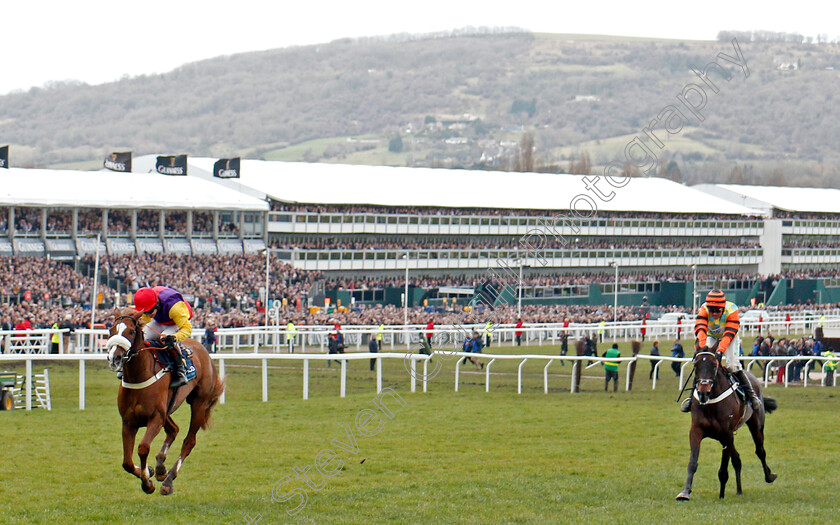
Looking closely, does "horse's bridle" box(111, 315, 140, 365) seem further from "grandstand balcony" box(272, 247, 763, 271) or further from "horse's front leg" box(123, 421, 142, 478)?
"grandstand balcony" box(272, 247, 763, 271)

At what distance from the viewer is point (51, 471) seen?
1071 cm

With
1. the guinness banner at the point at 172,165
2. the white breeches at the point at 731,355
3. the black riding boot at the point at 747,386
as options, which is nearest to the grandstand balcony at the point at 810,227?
the guinness banner at the point at 172,165

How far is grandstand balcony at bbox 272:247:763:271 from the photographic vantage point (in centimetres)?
4547

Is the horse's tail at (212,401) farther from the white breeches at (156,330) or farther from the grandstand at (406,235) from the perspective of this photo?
the grandstand at (406,235)

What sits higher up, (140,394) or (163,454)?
(140,394)

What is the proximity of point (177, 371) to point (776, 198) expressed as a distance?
6397cm

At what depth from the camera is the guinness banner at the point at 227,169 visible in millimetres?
48344

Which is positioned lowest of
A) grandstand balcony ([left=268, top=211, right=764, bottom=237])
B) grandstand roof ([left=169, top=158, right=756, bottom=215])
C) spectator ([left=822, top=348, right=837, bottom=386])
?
spectator ([left=822, top=348, right=837, bottom=386])

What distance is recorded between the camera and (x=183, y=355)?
954cm

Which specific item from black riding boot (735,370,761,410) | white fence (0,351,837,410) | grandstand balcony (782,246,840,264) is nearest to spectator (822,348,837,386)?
white fence (0,351,837,410)

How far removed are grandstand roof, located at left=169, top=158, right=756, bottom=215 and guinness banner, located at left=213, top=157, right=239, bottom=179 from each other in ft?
0.74

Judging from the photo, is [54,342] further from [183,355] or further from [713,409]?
[713,409]

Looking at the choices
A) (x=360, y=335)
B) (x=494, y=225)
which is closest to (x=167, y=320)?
(x=360, y=335)

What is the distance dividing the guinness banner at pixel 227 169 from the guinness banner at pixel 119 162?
156 inches
